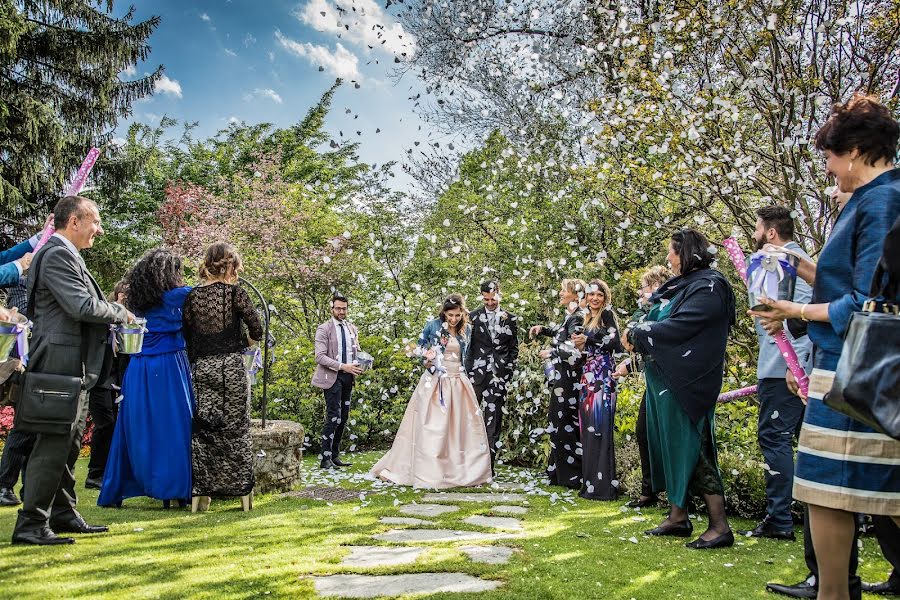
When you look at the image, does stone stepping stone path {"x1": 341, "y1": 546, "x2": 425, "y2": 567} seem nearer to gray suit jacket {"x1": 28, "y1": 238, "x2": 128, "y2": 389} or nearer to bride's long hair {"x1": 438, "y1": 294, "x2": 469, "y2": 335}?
gray suit jacket {"x1": 28, "y1": 238, "x2": 128, "y2": 389}

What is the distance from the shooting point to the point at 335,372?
8.09 meters

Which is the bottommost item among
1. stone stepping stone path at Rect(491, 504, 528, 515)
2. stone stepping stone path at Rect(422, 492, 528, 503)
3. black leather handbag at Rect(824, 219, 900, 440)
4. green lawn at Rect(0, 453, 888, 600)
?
green lawn at Rect(0, 453, 888, 600)

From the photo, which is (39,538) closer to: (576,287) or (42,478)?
(42,478)

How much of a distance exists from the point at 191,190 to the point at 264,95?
344 cm

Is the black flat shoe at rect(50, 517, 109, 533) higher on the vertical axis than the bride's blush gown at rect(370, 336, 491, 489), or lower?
lower

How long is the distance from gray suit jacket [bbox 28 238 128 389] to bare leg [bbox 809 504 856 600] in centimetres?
368

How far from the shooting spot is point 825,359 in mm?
2451

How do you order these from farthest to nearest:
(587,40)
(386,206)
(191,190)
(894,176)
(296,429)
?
(191,190), (386,206), (587,40), (296,429), (894,176)

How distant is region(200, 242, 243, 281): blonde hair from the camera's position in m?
5.27

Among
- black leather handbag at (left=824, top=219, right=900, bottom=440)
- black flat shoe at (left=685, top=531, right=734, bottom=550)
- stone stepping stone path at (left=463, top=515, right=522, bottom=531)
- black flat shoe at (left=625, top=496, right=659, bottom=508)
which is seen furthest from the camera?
black flat shoe at (left=625, top=496, right=659, bottom=508)

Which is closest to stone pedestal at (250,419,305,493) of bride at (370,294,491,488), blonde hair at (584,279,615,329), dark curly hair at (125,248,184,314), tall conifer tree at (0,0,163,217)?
bride at (370,294,491,488)

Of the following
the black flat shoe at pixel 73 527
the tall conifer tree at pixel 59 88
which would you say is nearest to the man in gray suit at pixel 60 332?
the black flat shoe at pixel 73 527

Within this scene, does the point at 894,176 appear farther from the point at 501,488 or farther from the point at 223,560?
the point at 501,488

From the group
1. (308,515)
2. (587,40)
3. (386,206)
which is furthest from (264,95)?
(308,515)
